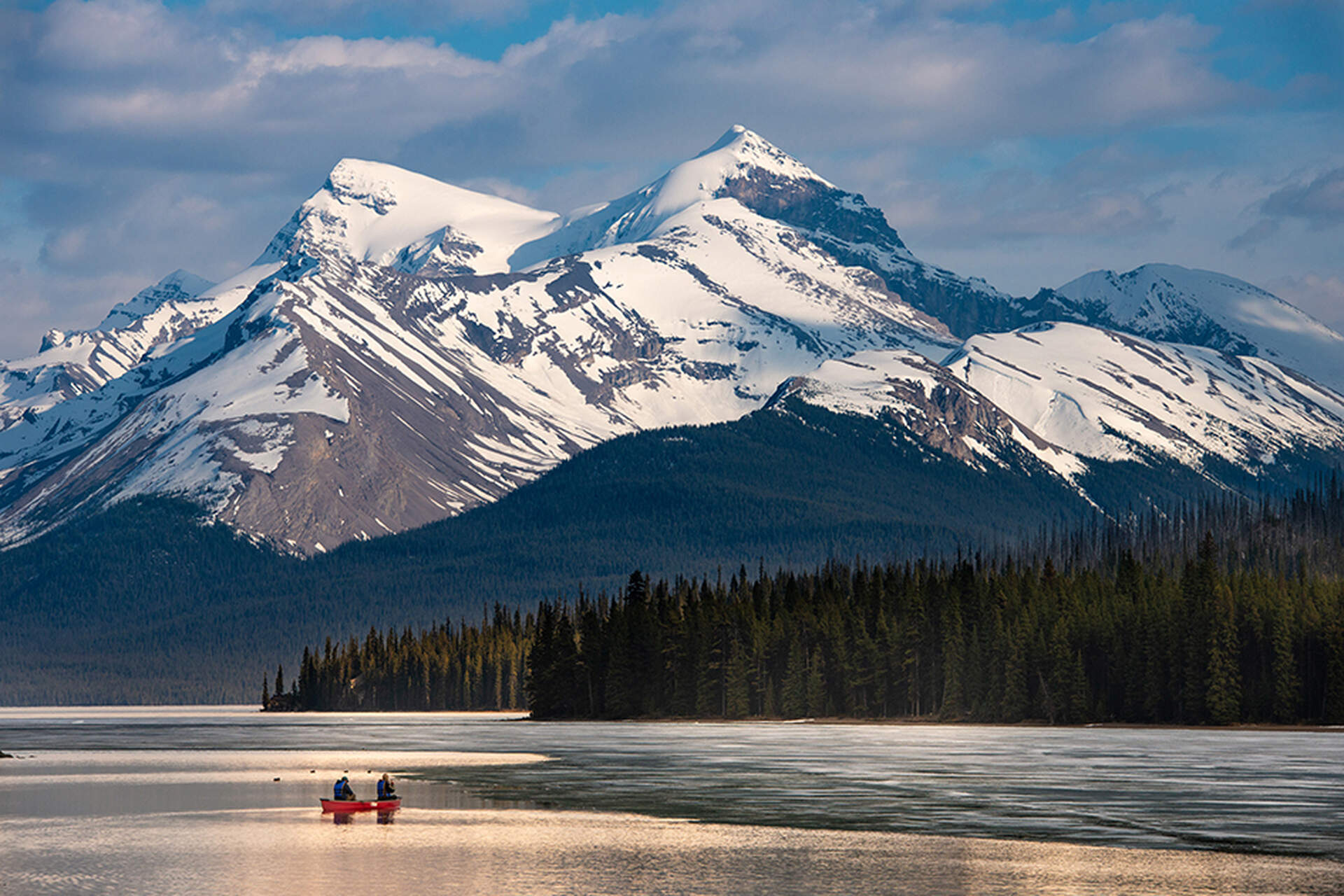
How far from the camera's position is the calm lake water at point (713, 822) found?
69.6 metres

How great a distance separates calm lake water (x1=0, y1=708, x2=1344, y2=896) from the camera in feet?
228

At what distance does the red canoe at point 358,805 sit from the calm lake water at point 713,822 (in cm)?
79

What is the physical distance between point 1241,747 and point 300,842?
8774 centimetres

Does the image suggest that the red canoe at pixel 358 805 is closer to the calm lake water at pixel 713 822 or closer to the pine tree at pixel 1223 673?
the calm lake water at pixel 713 822

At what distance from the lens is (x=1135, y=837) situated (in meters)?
80.3

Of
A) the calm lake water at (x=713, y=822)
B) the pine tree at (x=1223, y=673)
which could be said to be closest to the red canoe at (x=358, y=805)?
the calm lake water at (x=713, y=822)

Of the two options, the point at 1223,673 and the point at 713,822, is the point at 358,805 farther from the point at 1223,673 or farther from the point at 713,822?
the point at 1223,673

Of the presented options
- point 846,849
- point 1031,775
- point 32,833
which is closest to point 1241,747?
point 1031,775

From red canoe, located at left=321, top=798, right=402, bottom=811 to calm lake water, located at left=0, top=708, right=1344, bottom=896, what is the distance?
2.60 ft

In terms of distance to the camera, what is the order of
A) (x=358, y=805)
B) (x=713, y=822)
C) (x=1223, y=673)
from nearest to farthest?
(x=713, y=822), (x=358, y=805), (x=1223, y=673)

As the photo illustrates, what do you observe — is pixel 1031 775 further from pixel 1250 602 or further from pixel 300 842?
pixel 1250 602

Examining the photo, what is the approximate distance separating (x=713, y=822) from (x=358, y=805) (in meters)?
20.8

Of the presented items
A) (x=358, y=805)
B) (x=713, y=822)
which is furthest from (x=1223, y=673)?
(x=358, y=805)

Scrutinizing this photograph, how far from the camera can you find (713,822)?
8850cm
